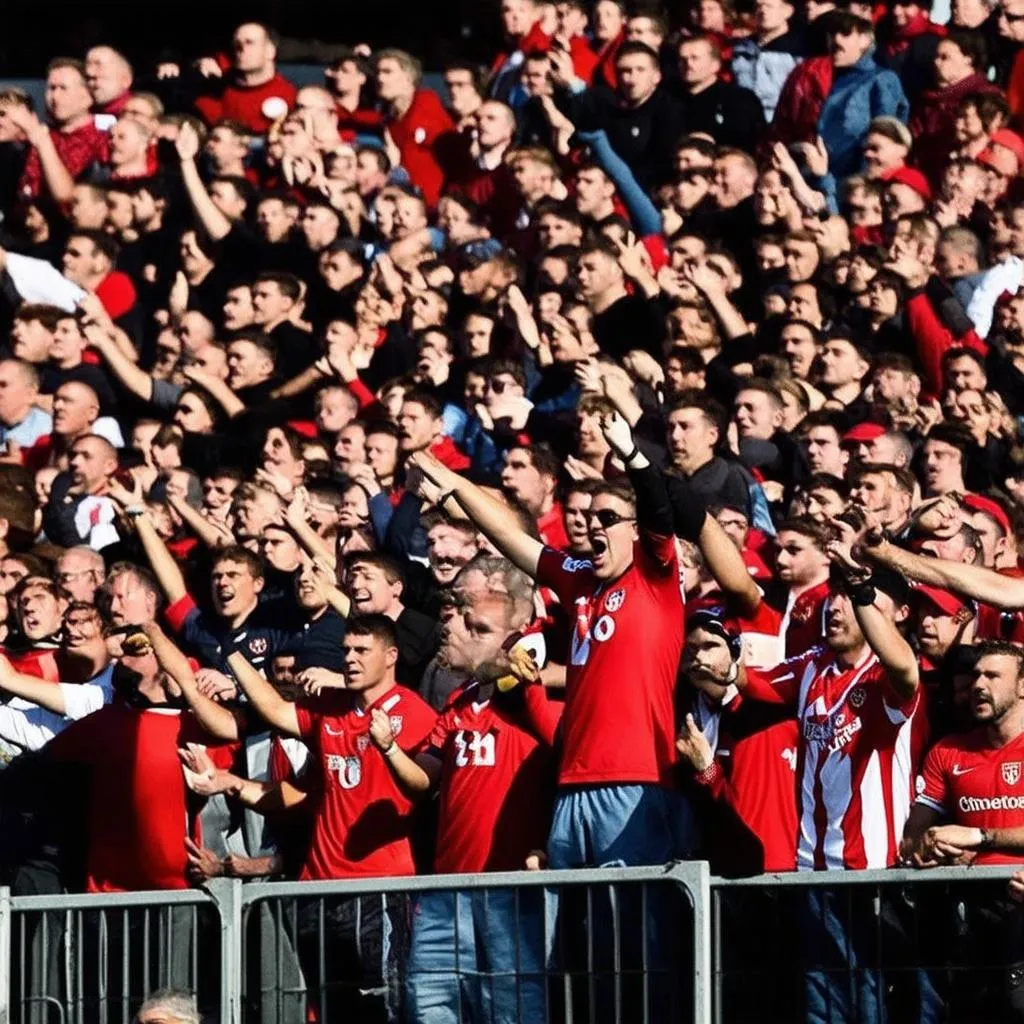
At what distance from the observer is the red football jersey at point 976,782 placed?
9.39 m

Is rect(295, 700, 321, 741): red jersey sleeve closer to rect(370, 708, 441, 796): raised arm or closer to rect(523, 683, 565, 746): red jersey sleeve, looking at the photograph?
rect(370, 708, 441, 796): raised arm

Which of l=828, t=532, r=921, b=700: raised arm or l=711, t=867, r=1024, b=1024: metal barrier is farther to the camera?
l=828, t=532, r=921, b=700: raised arm

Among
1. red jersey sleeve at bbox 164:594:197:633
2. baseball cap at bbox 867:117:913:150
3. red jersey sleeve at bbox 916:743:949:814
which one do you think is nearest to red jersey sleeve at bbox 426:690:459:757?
red jersey sleeve at bbox 916:743:949:814

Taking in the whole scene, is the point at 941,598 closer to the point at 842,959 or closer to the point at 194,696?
the point at 842,959

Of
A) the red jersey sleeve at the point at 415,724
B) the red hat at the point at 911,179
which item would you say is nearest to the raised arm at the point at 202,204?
the red hat at the point at 911,179

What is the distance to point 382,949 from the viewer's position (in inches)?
Answer: 362

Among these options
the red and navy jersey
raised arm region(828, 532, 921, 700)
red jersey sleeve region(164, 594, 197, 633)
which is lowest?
raised arm region(828, 532, 921, 700)

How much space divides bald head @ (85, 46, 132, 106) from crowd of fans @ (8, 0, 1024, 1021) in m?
0.02

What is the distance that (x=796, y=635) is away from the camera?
10484 mm

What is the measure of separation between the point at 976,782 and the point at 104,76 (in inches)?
409

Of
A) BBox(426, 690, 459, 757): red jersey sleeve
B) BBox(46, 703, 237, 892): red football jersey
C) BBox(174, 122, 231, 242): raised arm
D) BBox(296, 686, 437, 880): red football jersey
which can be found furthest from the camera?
BBox(174, 122, 231, 242): raised arm

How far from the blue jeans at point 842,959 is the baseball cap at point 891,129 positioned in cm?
757

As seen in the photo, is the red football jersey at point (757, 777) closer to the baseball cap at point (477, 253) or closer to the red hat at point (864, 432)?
the red hat at point (864, 432)

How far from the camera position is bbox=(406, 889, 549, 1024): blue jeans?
8.85m
